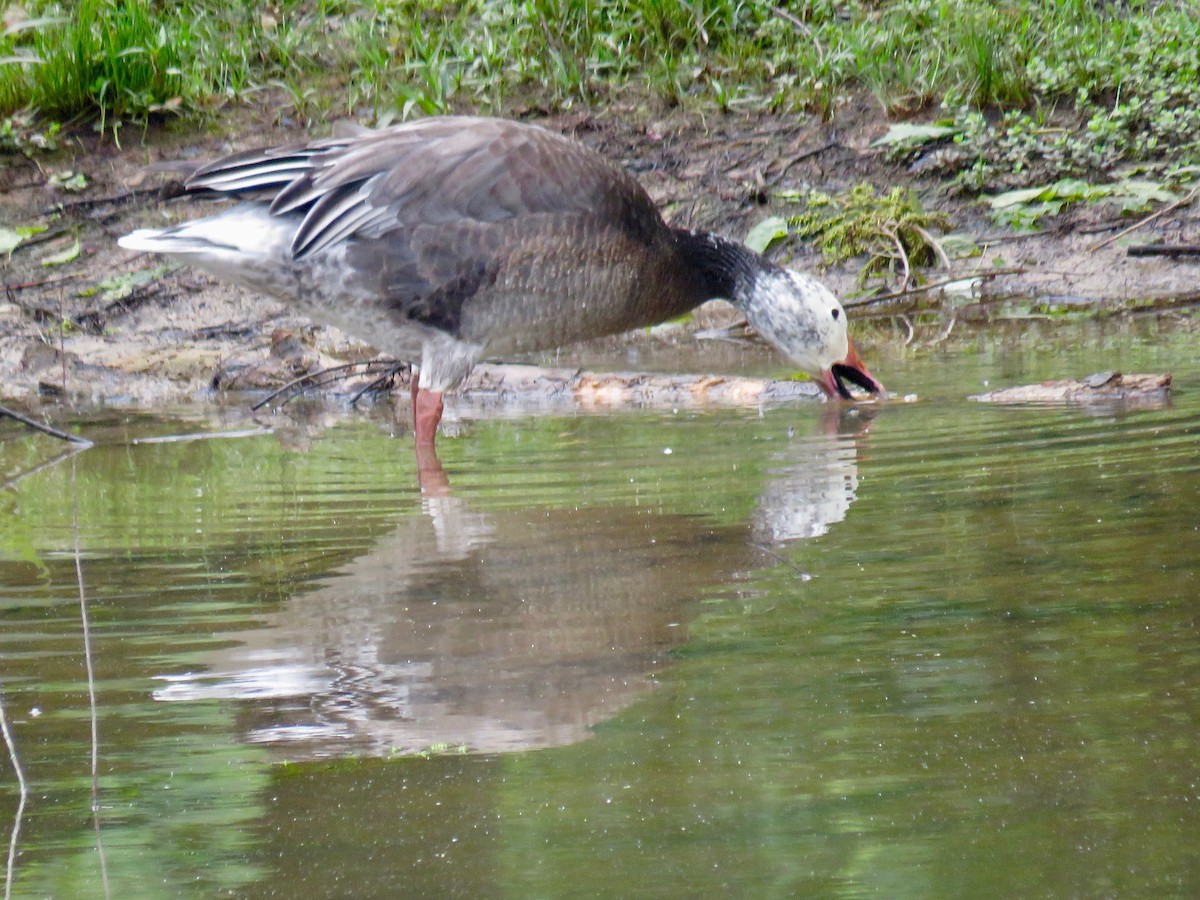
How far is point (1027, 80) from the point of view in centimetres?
972

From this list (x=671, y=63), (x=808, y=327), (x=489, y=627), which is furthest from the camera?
(x=671, y=63)

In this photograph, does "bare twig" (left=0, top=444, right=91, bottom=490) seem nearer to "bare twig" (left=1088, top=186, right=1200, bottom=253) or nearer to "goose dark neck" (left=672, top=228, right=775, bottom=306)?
"goose dark neck" (left=672, top=228, right=775, bottom=306)

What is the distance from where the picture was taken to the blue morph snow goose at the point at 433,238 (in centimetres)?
559

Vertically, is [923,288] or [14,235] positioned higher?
[14,235]

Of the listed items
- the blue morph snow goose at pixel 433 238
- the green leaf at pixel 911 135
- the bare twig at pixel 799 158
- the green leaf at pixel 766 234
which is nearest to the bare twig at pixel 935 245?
the green leaf at pixel 766 234

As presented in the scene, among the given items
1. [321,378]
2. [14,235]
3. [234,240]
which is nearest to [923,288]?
[321,378]

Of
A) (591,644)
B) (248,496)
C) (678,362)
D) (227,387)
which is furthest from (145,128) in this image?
(591,644)

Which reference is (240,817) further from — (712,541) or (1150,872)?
(712,541)

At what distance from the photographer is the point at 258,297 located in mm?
8594

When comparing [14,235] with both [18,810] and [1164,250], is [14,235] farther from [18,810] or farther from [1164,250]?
[18,810]

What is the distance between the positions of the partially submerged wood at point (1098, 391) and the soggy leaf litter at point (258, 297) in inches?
82.7

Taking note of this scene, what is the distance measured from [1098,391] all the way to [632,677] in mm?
3160

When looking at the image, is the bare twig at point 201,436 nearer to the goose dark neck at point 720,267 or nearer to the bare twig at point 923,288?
the goose dark neck at point 720,267

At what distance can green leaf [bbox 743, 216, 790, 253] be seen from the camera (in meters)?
8.86
